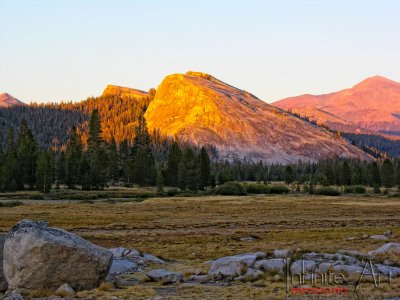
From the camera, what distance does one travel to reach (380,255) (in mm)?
25312

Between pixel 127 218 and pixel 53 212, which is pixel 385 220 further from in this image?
pixel 53 212

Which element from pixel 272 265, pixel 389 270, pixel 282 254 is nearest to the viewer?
pixel 389 270

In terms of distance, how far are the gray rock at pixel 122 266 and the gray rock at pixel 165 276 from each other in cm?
225

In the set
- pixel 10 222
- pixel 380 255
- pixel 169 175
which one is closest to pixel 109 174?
pixel 169 175

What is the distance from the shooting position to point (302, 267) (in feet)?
70.8

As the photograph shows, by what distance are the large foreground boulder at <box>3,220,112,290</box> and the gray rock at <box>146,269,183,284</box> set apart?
2.69 meters

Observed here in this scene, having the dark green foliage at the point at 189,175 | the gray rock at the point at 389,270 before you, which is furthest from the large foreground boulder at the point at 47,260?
the dark green foliage at the point at 189,175

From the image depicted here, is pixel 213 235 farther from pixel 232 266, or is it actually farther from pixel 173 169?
pixel 173 169

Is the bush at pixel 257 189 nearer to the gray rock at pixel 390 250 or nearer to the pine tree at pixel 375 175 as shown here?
the pine tree at pixel 375 175

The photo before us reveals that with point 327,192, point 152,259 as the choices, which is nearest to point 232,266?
point 152,259

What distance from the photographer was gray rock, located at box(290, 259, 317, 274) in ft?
70.2

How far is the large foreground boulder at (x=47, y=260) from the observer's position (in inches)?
759

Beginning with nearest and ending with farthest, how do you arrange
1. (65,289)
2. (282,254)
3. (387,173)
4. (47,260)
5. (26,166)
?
(65,289), (47,260), (282,254), (26,166), (387,173)

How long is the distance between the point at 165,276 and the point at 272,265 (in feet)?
16.1
